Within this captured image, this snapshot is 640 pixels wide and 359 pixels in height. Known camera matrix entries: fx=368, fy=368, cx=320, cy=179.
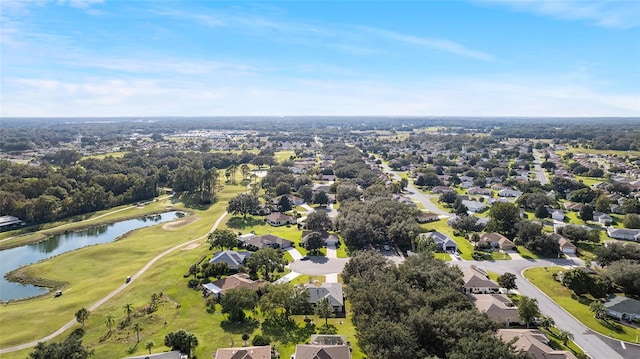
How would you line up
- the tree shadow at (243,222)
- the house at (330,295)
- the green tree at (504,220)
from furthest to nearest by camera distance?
1. the tree shadow at (243,222)
2. the green tree at (504,220)
3. the house at (330,295)

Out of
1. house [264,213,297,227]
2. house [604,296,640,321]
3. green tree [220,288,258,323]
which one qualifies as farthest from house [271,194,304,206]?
house [604,296,640,321]

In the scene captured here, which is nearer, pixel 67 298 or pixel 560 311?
pixel 560 311

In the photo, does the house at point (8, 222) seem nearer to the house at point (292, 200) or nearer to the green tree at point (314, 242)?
the house at point (292, 200)

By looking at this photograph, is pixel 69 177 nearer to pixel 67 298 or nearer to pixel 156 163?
pixel 156 163

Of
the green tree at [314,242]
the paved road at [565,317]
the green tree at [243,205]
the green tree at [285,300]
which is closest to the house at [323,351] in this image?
the green tree at [285,300]

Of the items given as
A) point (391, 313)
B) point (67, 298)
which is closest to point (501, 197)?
point (391, 313)
